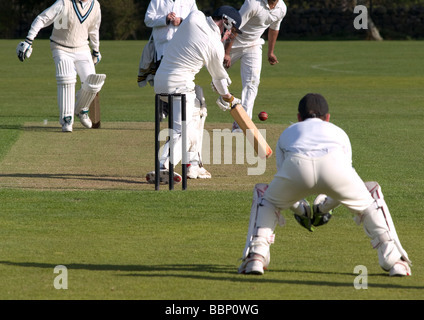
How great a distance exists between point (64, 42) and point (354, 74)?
17.1m

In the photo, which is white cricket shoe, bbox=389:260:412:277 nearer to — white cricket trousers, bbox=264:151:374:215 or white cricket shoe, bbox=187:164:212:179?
white cricket trousers, bbox=264:151:374:215

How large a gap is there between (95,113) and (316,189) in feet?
32.7

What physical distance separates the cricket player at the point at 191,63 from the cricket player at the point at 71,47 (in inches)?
174

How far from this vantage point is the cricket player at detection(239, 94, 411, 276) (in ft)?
21.1

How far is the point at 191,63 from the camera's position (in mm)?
10719

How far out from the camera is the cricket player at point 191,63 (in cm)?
1048

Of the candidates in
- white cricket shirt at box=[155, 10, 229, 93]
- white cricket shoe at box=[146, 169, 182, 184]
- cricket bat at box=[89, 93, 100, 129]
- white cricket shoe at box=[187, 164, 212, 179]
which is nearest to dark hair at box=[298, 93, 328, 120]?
white cricket shirt at box=[155, 10, 229, 93]

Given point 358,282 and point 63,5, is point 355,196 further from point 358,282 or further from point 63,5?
point 63,5

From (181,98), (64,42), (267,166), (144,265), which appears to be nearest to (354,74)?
(64,42)

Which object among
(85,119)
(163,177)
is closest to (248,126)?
(163,177)

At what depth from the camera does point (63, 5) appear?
15188 millimetres

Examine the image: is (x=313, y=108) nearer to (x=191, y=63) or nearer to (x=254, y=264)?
(x=254, y=264)

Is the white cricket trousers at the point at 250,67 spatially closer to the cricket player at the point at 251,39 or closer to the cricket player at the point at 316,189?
the cricket player at the point at 251,39

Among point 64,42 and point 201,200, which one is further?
point 64,42
